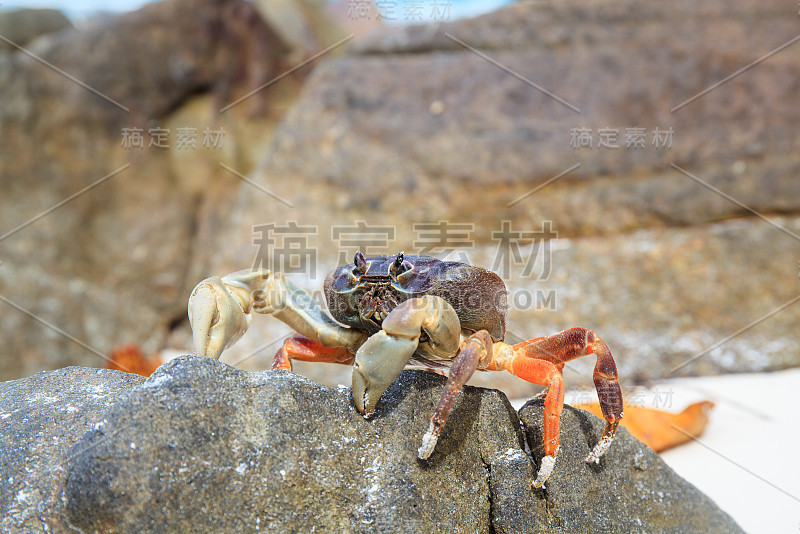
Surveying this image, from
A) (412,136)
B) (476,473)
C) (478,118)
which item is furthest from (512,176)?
(476,473)

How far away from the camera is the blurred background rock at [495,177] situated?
5.06m

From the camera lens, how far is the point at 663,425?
328 cm

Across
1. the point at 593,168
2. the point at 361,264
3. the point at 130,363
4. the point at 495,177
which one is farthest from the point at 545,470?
the point at 593,168

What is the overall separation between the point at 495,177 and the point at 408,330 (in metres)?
3.89

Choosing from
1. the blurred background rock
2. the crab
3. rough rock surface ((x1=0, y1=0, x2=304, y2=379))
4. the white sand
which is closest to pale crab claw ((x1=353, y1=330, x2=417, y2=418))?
the crab

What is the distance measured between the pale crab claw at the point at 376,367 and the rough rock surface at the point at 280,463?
6cm

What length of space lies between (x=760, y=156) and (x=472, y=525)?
497cm

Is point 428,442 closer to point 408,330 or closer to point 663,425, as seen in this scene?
point 408,330

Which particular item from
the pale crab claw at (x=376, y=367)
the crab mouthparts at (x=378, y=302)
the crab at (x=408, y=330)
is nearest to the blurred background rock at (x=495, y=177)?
the crab at (x=408, y=330)

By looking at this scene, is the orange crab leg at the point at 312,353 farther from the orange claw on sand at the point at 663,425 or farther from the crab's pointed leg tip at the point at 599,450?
the orange claw on sand at the point at 663,425

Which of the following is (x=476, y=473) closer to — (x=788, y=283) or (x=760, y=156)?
(x=788, y=283)

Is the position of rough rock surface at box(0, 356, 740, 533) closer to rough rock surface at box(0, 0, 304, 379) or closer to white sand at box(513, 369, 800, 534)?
white sand at box(513, 369, 800, 534)

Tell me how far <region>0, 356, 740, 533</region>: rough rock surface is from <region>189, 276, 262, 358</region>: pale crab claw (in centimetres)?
31

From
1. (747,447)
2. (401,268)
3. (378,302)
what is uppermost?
(401,268)
